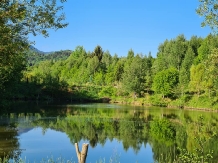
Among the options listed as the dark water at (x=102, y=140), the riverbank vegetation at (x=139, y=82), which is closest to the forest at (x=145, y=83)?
the riverbank vegetation at (x=139, y=82)

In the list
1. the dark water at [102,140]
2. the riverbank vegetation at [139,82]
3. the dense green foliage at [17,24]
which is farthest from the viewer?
the riverbank vegetation at [139,82]

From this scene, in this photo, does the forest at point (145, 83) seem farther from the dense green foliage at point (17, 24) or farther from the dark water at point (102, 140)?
the dense green foliage at point (17, 24)

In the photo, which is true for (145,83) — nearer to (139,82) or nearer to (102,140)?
(139,82)

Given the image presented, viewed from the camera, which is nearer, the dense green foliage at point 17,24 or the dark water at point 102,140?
the dense green foliage at point 17,24

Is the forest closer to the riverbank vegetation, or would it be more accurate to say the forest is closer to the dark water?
the riverbank vegetation

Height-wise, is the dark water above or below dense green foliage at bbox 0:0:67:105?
below

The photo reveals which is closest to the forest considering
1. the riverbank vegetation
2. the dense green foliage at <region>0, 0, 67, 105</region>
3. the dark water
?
the riverbank vegetation

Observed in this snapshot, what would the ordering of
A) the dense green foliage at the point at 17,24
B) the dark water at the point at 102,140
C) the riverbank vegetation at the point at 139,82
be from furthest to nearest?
the riverbank vegetation at the point at 139,82 < the dark water at the point at 102,140 < the dense green foliage at the point at 17,24

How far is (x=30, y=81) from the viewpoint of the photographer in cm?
8719

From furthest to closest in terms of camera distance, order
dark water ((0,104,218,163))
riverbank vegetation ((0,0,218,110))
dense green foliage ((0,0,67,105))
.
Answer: riverbank vegetation ((0,0,218,110)) < dark water ((0,104,218,163)) < dense green foliage ((0,0,67,105))

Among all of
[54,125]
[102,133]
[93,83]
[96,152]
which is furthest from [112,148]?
[93,83]

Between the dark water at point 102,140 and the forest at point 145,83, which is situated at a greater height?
the forest at point 145,83

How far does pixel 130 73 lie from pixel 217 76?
2975 inches

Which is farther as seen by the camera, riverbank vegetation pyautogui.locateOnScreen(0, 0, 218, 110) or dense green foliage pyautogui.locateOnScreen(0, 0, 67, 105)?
riverbank vegetation pyautogui.locateOnScreen(0, 0, 218, 110)
